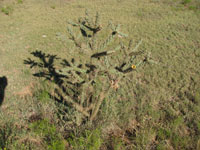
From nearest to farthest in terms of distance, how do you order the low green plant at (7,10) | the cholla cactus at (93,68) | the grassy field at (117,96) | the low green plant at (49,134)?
the cholla cactus at (93,68) < the low green plant at (49,134) < the grassy field at (117,96) < the low green plant at (7,10)

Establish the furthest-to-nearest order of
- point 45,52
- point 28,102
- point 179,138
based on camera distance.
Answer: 1. point 45,52
2. point 28,102
3. point 179,138

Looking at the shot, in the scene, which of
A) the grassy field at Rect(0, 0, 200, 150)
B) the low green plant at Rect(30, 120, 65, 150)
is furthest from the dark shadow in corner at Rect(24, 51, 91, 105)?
the low green plant at Rect(30, 120, 65, 150)

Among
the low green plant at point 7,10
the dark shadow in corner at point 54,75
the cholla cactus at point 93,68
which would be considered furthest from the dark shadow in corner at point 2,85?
the low green plant at point 7,10

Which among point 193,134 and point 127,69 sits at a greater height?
point 127,69

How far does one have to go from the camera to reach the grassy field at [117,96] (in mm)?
2402

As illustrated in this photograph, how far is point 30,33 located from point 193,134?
6262 mm

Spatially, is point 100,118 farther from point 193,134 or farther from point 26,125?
point 193,134

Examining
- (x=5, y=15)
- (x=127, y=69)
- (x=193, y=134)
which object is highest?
(x=127, y=69)

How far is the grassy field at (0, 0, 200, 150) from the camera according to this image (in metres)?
2.40

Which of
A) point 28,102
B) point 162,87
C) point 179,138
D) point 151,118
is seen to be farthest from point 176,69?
point 28,102

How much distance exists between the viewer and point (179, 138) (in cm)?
258

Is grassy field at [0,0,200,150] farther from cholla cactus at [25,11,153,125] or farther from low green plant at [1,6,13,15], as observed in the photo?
cholla cactus at [25,11,153,125]

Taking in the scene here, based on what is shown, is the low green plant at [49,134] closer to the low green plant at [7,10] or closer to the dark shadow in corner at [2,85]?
the dark shadow in corner at [2,85]

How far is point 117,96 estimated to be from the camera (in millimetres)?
3633
